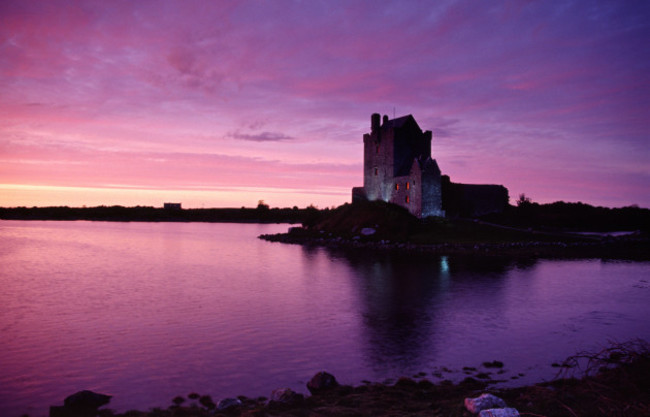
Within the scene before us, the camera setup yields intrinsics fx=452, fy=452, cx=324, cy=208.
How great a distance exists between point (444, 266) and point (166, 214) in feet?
526

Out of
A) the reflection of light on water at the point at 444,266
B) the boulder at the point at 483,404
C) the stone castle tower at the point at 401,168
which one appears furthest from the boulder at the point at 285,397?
the stone castle tower at the point at 401,168

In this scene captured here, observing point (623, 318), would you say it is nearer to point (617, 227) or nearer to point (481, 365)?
point (481, 365)

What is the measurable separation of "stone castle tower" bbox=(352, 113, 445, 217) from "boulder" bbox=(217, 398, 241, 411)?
5483 centimetres

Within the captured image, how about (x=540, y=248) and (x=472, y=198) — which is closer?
(x=540, y=248)

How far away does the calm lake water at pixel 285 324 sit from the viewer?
46.9 feet

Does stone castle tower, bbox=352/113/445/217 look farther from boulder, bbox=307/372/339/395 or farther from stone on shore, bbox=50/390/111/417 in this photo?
stone on shore, bbox=50/390/111/417

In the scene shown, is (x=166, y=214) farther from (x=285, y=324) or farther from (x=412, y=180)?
(x=285, y=324)

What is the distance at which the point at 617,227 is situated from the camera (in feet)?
245

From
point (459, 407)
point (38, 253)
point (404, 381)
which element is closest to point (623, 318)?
point (404, 381)

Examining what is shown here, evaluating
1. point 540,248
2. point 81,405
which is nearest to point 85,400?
point 81,405

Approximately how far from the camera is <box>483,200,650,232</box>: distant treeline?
7336 centimetres

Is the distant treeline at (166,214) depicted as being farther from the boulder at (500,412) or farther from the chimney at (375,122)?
the boulder at (500,412)

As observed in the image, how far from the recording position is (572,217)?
77.4 m

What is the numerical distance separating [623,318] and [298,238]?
53368 mm
